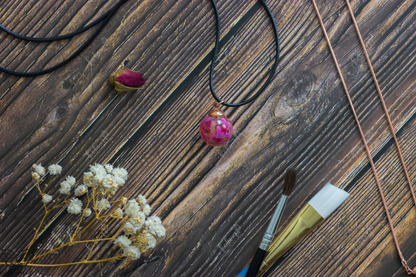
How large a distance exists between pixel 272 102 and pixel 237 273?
0.36 m

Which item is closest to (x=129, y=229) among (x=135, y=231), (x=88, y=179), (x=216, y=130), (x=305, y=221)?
(x=135, y=231)

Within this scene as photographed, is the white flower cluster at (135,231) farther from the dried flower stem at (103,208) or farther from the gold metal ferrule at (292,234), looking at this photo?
the gold metal ferrule at (292,234)

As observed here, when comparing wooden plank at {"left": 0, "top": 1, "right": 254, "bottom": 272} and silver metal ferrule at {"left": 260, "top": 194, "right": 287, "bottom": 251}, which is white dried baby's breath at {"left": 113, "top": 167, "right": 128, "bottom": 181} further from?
silver metal ferrule at {"left": 260, "top": 194, "right": 287, "bottom": 251}

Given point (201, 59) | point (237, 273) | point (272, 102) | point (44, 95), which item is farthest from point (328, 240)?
point (44, 95)

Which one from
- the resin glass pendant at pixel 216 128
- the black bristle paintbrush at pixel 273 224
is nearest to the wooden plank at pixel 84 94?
the resin glass pendant at pixel 216 128

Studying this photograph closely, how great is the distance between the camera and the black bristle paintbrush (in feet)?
1.82

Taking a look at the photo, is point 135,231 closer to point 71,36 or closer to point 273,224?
point 273,224

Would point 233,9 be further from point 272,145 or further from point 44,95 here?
point 44,95

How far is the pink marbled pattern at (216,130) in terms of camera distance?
21.4 inches

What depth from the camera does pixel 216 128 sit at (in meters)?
0.54

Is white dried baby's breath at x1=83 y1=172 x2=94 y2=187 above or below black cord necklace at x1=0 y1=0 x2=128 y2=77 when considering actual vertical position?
below

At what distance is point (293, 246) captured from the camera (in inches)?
24.1

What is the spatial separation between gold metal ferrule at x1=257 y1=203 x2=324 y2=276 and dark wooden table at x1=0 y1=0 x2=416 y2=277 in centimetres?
3

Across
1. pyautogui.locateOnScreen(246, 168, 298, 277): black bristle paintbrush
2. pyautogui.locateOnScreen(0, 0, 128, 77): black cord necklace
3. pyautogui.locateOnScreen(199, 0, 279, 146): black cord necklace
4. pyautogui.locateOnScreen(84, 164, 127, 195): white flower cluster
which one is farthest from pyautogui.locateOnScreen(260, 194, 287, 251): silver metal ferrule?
pyautogui.locateOnScreen(0, 0, 128, 77): black cord necklace
